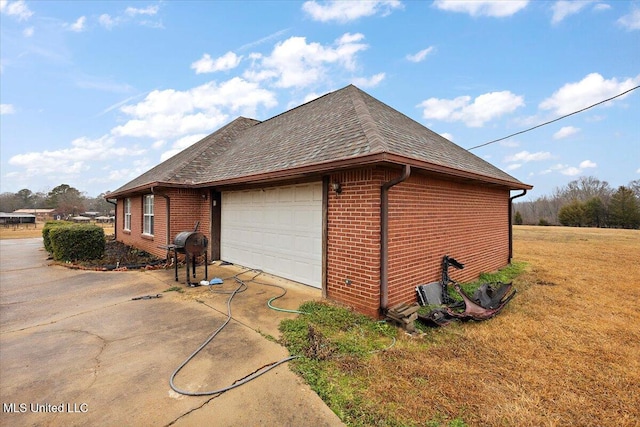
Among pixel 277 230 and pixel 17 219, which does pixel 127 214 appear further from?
pixel 17 219

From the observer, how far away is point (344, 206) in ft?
16.5

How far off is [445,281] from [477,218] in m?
2.85

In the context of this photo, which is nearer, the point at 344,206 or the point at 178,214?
the point at 344,206

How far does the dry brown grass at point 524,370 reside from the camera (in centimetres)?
244

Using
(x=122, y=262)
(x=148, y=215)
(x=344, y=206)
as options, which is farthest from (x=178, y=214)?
(x=344, y=206)

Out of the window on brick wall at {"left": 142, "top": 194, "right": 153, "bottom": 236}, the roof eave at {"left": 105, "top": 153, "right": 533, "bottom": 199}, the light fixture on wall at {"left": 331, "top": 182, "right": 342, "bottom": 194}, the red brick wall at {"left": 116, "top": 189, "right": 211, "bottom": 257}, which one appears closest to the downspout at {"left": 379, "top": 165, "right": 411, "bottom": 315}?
the roof eave at {"left": 105, "top": 153, "right": 533, "bottom": 199}

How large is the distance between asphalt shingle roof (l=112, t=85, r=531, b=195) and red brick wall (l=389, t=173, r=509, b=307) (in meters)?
0.60

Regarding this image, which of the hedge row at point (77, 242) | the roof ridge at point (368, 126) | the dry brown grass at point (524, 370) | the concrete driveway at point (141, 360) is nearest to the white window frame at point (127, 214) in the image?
the hedge row at point (77, 242)

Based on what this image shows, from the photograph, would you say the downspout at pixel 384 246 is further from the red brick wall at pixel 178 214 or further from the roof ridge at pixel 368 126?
the red brick wall at pixel 178 214

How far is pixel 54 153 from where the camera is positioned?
107ft

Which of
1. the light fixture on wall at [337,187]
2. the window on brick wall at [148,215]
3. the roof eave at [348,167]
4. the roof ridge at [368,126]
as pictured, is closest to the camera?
the roof eave at [348,167]

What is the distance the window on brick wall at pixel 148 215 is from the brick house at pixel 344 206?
0.13 m

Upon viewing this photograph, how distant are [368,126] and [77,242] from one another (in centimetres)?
1040

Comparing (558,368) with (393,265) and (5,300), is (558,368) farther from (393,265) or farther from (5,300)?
(5,300)
